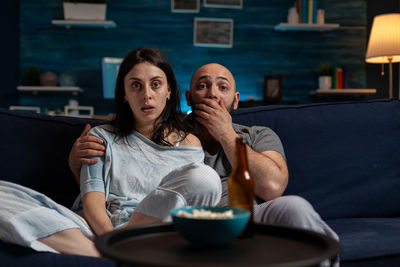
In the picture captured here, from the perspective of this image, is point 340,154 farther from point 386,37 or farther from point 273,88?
point 273,88

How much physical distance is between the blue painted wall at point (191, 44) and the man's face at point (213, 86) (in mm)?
2629

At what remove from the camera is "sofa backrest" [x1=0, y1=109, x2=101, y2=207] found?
5.55 feet

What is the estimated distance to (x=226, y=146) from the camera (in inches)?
64.2

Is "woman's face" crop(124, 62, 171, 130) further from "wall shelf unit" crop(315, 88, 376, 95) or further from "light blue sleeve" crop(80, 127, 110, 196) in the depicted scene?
"wall shelf unit" crop(315, 88, 376, 95)

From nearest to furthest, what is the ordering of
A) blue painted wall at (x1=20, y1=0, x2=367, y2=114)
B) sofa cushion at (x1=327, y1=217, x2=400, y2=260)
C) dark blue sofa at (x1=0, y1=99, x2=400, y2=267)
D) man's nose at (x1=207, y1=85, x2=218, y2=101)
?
sofa cushion at (x1=327, y1=217, x2=400, y2=260) → dark blue sofa at (x1=0, y1=99, x2=400, y2=267) → man's nose at (x1=207, y1=85, x2=218, y2=101) → blue painted wall at (x1=20, y1=0, x2=367, y2=114)

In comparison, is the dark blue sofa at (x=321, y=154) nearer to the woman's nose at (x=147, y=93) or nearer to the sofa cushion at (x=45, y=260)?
the woman's nose at (x=147, y=93)

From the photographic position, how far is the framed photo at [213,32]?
→ 4.48 meters

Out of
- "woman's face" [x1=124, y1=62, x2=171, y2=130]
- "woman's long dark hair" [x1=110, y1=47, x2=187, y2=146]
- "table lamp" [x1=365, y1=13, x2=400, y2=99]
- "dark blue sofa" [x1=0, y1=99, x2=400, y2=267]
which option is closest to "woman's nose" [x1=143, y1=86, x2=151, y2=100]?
"woman's face" [x1=124, y1=62, x2=171, y2=130]

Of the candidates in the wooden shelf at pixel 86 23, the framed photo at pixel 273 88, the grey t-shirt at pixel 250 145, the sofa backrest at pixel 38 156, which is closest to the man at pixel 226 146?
the grey t-shirt at pixel 250 145

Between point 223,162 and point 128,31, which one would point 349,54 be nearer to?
point 128,31

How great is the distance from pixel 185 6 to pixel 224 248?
3.99m

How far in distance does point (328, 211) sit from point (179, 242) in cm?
104

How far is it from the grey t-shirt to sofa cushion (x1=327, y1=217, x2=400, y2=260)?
0.37m

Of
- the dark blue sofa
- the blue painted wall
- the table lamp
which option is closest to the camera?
the dark blue sofa
